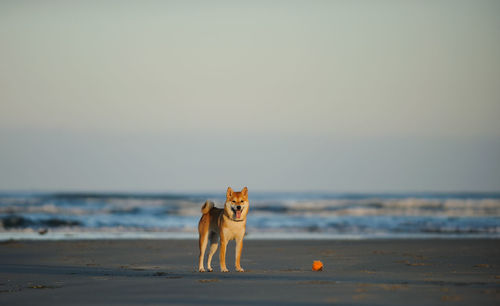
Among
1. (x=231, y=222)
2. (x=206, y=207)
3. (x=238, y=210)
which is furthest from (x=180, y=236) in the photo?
(x=238, y=210)

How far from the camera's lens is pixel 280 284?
8086 millimetres

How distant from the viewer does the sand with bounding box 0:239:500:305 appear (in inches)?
282

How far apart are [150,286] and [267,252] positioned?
20.7 feet

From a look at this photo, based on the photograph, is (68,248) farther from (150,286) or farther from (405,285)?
(405,285)

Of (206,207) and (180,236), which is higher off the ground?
(206,207)

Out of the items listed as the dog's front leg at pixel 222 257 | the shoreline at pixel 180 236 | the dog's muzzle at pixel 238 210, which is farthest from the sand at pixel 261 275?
the shoreline at pixel 180 236

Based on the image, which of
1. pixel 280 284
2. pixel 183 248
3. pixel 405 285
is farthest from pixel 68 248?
pixel 405 285

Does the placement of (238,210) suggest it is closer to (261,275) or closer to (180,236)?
(261,275)

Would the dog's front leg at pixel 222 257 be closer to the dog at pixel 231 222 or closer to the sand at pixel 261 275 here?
the dog at pixel 231 222

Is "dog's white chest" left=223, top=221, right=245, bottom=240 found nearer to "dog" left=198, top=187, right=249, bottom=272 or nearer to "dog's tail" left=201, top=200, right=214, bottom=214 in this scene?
"dog" left=198, top=187, right=249, bottom=272

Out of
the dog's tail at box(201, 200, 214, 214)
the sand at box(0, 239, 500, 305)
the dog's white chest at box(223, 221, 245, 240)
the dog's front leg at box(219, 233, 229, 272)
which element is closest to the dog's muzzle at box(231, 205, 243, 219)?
the dog's white chest at box(223, 221, 245, 240)

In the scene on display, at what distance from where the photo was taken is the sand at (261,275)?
7.17 m

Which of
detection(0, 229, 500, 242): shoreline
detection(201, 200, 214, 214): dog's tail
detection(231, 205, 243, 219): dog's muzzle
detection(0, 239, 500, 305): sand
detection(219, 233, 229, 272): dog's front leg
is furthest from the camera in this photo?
detection(0, 229, 500, 242): shoreline

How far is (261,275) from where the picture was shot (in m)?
9.37
